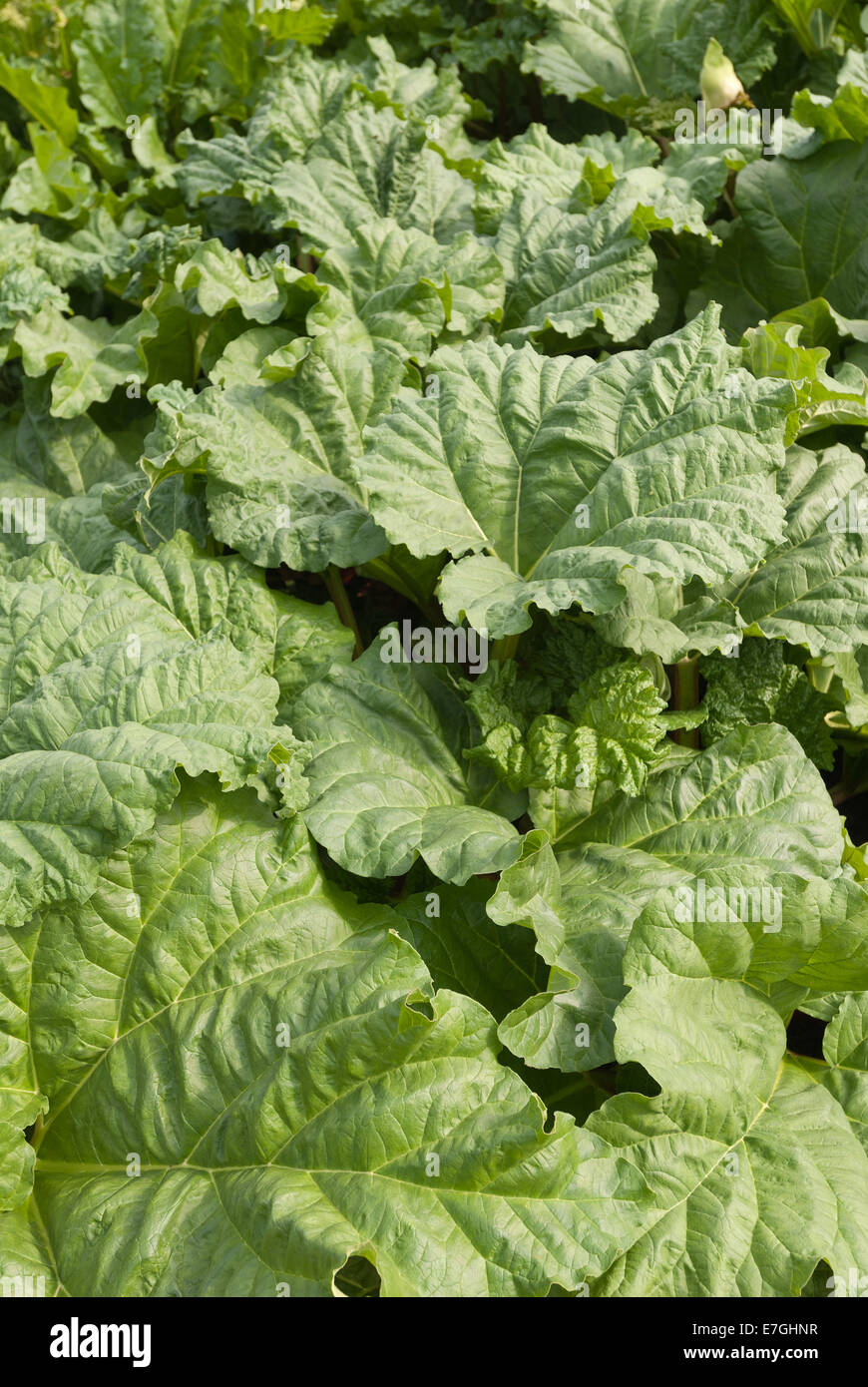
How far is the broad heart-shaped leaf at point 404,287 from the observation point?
2.71m

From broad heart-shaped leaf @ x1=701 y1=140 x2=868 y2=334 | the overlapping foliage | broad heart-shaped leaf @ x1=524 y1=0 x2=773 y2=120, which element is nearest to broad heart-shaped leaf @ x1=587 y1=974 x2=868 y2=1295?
the overlapping foliage

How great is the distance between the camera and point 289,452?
2572 millimetres

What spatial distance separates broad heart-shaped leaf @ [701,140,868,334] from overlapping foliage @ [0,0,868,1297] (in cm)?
1

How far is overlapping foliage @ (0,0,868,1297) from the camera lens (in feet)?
5.85

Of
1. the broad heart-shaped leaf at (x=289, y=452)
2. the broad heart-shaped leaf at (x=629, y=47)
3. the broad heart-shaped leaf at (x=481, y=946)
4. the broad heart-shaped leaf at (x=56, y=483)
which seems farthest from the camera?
the broad heart-shaped leaf at (x=629, y=47)

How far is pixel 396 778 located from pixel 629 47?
2.53 m

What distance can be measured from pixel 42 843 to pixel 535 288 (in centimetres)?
173

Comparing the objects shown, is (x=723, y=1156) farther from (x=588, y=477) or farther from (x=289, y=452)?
(x=289, y=452)

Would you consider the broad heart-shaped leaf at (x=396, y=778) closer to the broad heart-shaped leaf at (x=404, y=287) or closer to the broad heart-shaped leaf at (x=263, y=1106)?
the broad heart-shaped leaf at (x=263, y=1106)

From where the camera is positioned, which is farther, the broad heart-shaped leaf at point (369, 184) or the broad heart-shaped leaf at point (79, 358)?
the broad heart-shaped leaf at point (369, 184)

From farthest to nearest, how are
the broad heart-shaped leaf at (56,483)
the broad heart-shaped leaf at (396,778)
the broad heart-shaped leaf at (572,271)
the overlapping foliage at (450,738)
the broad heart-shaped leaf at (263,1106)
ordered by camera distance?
the broad heart-shaped leaf at (56,483) < the broad heart-shaped leaf at (572,271) < the broad heart-shaped leaf at (396,778) < the overlapping foliage at (450,738) < the broad heart-shaped leaf at (263,1106)

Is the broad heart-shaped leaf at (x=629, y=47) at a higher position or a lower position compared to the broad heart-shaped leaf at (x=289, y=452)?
higher

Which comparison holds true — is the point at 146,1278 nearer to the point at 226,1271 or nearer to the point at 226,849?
the point at 226,1271

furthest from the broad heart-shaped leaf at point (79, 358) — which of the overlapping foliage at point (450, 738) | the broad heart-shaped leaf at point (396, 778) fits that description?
the broad heart-shaped leaf at point (396, 778)
